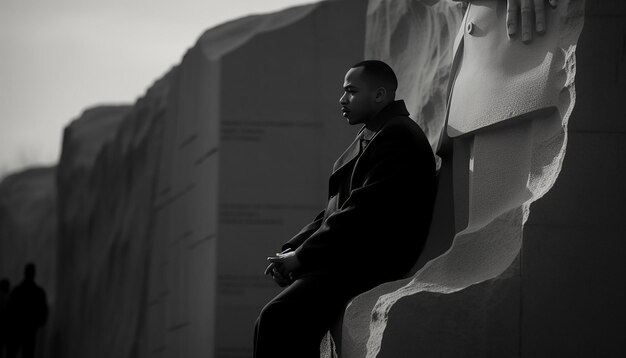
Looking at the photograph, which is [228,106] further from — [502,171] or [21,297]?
[502,171]

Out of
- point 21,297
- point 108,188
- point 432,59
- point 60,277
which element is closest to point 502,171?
point 432,59

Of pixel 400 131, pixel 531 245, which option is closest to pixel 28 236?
pixel 400 131

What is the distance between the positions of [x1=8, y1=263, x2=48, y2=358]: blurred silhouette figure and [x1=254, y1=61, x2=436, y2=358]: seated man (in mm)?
11595

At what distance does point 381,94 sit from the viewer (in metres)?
5.79

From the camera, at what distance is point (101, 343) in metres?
19.2

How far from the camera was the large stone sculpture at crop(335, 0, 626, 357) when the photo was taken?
5008 millimetres

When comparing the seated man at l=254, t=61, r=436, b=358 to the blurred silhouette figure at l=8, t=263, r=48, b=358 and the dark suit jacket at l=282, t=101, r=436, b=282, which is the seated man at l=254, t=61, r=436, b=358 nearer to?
the dark suit jacket at l=282, t=101, r=436, b=282

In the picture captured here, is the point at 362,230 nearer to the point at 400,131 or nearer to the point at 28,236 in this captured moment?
the point at 400,131

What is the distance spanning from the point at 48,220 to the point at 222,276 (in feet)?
53.1

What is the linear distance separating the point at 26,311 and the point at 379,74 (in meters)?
12.0

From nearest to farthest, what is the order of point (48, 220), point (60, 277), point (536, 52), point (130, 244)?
point (536, 52), point (130, 244), point (60, 277), point (48, 220)

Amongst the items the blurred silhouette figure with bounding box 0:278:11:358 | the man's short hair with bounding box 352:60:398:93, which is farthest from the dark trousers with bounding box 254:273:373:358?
the blurred silhouette figure with bounding box 0:278:11:358

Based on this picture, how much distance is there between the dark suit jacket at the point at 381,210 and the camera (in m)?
5.49

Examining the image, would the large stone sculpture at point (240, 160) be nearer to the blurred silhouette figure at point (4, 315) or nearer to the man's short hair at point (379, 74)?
the blurred silhouette figure at point (4, 315)
